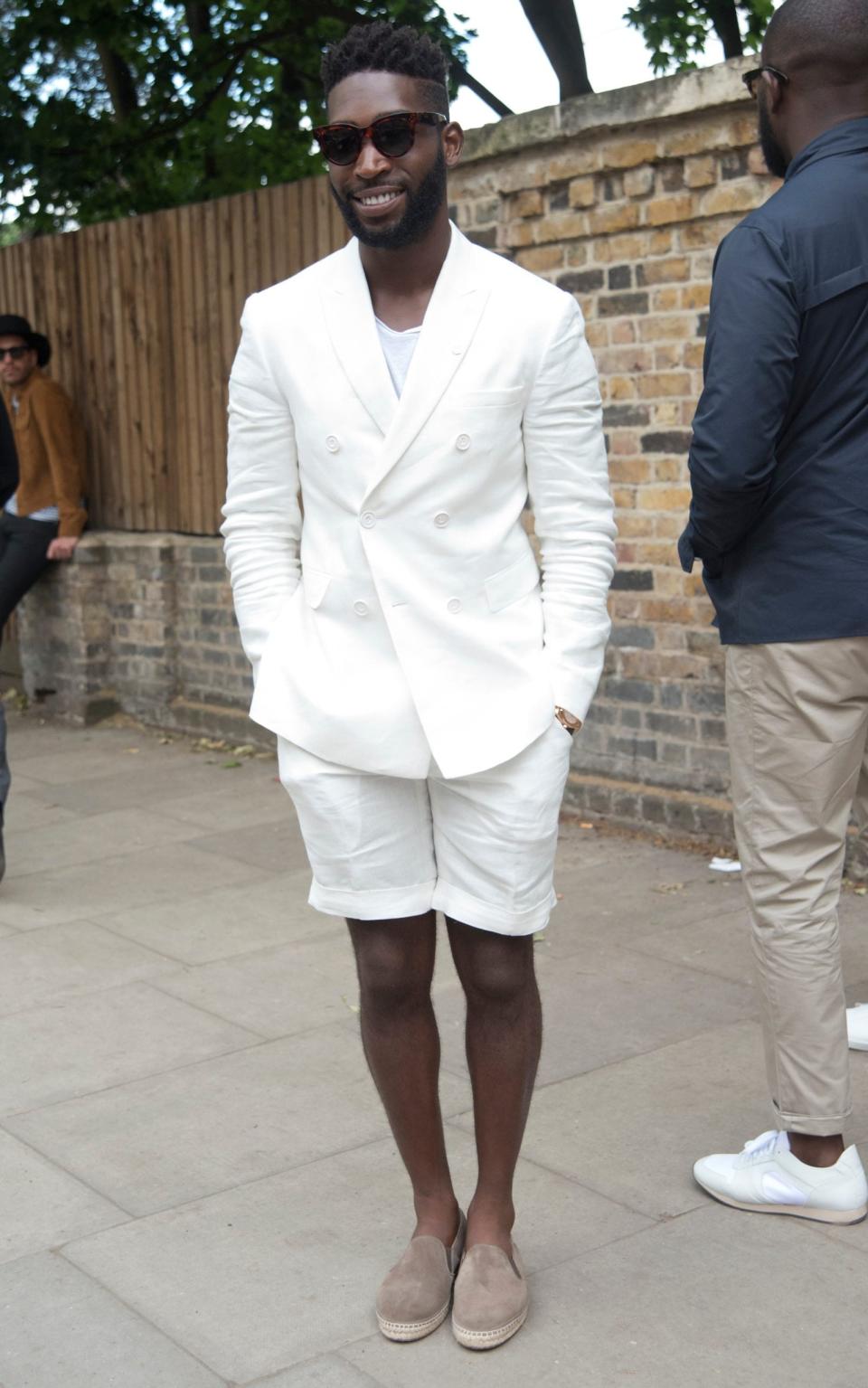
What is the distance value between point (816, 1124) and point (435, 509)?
1436 millimetres

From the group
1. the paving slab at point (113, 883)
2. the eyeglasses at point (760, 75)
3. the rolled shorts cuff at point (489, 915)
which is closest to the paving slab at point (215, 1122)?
the rolled shorts cuff at point (489, 915)

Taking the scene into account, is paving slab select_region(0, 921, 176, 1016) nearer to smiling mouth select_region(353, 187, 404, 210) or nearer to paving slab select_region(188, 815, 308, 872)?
paving slab select_region(188, 815, 308, 872)

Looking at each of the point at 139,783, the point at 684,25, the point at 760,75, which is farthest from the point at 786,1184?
the point at 684,25

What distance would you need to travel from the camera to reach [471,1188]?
3389 millimetres

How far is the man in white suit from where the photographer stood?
270 centimetres

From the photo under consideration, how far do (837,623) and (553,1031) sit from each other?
1.70m

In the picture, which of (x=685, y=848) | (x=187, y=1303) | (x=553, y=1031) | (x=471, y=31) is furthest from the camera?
(x=471, y=31)

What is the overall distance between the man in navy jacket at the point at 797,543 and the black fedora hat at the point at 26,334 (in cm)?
635

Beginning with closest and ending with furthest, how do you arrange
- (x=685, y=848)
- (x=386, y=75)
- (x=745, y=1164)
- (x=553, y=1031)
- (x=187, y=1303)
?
(x=386, y=75) → (x=187, y=1303) → (x=745, y=1164) → (x=553, y=1031) → (x=685, y=848)

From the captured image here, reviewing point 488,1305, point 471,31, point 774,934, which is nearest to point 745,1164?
point 774,934

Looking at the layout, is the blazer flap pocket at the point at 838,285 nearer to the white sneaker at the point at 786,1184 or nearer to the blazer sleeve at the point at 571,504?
the blazer sleeve at the point at 571,504

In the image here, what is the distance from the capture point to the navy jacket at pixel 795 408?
2.89m

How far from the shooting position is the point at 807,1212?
3215mm

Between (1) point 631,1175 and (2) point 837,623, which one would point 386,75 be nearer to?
(2) point 837,623
